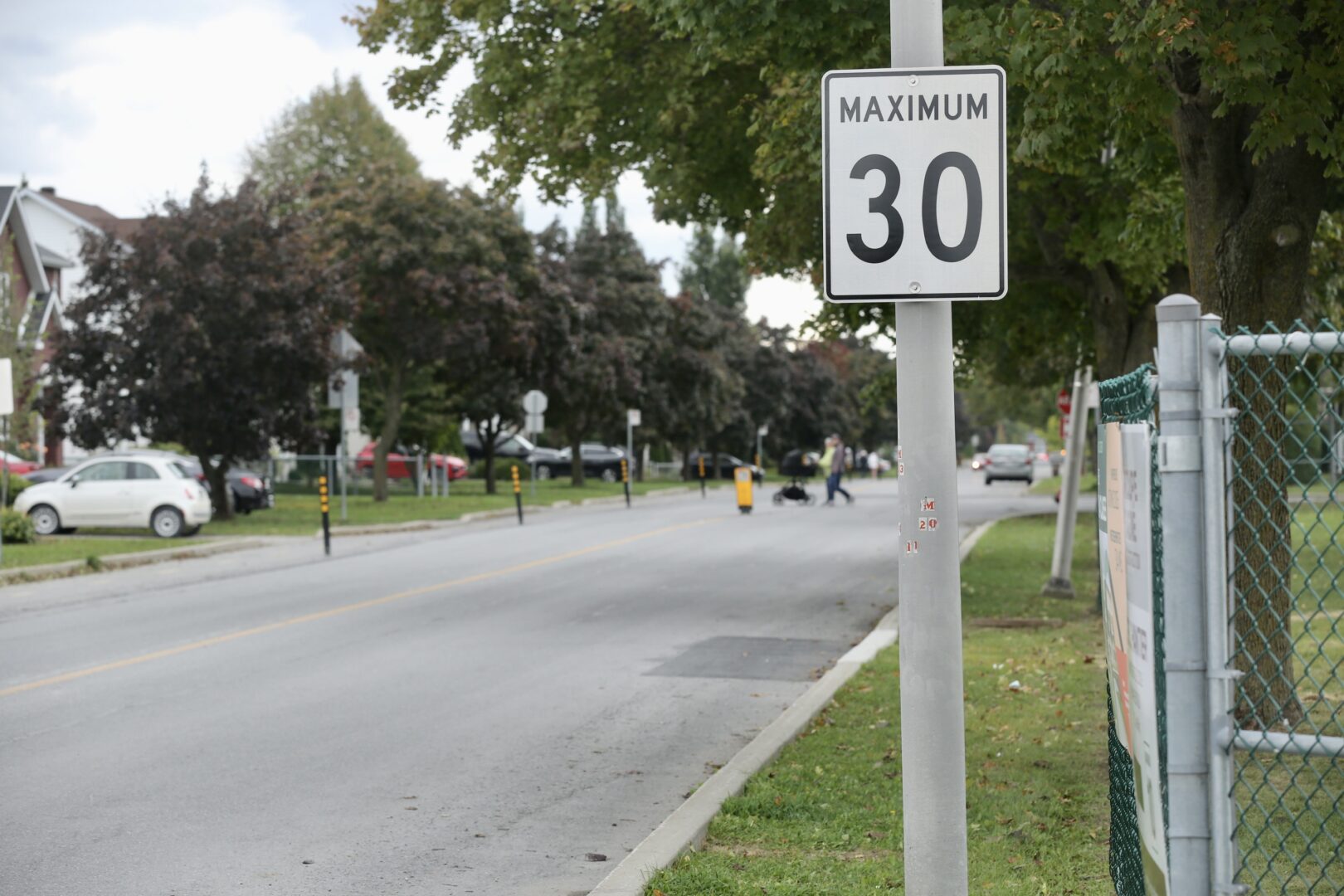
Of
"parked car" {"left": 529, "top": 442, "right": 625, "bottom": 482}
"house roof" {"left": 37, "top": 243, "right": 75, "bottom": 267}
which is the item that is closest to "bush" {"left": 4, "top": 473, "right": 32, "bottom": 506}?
"house roof" {"left": 37, "top": 243, "right": 75, "bottom": 267}

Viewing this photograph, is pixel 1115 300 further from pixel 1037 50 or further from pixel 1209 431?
pixel 1209 431

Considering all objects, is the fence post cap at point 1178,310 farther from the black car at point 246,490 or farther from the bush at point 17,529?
the black car at point 246,490

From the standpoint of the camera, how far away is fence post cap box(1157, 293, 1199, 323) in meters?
3.55

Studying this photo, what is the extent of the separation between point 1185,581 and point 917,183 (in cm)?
162

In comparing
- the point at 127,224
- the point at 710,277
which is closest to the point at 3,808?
the point at 127,224

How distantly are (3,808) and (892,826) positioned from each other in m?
4.20

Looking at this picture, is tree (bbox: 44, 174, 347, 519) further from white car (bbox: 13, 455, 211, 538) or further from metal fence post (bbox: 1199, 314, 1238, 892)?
metal fence post (bbox: 1199, 314, 1238, 892)

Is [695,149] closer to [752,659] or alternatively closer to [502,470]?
[752,659]

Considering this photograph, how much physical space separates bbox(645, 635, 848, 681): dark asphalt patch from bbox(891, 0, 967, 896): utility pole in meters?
6.88

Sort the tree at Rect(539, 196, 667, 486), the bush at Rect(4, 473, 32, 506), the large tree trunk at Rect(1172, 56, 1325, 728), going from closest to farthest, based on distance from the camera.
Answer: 1. the large tree trunk at Rect(1172, 56, 1325, 728)
2. the bush at Rect(4, 473, 32, 506)
3. the tree at Rect(539, 196, 667, 486)

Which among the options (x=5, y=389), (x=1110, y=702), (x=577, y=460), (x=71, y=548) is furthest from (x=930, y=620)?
(x=577, y=460)

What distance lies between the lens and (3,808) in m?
7.36

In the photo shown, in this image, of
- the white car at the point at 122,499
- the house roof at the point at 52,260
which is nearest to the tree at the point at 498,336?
the white car at the point at 122,499

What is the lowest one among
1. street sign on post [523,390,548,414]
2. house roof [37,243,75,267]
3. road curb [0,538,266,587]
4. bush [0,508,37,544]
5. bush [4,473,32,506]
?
road curb [0,538,266,587]
